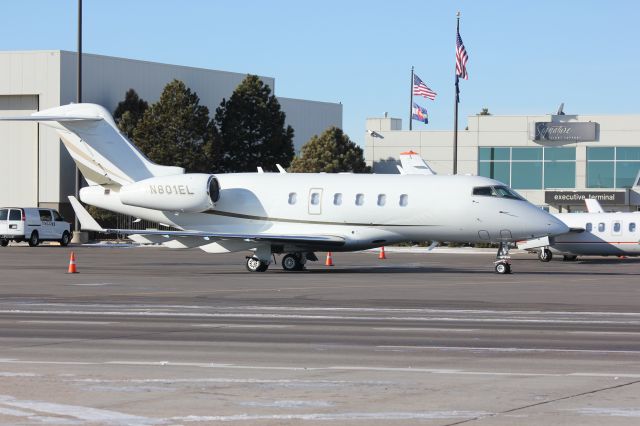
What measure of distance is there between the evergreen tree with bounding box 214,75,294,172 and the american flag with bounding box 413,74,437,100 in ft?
49.4

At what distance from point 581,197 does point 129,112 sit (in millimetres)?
28681

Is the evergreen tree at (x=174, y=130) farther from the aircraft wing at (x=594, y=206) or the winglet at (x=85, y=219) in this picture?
the winglet at (x=85, y=219)

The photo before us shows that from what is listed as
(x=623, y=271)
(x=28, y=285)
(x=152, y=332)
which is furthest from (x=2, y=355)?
(x=623, y=271)

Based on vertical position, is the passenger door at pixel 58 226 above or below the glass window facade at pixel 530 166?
below

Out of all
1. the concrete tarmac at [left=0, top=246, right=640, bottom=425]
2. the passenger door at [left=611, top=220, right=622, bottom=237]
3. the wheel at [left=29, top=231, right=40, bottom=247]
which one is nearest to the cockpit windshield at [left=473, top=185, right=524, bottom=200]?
the concrete tarmac at [left=0, top=246, right=640, bottom=425]

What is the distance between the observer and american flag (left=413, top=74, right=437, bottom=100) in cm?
6612

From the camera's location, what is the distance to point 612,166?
6956 cm

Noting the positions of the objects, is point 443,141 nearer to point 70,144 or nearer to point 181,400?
point 70,144

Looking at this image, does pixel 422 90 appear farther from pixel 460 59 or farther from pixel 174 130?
pixel 174 130

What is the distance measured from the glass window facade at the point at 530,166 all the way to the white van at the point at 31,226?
27492mm

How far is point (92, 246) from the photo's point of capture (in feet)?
187

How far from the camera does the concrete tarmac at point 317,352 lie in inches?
400

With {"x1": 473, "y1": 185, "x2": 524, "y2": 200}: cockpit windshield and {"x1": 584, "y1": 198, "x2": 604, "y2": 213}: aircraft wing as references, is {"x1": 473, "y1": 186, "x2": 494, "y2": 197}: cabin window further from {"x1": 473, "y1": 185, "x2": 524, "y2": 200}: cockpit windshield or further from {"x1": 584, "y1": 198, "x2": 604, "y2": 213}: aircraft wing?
{"x1": 584, "y1": 198, "x2": 604, "y2": 213}: aircraft wing

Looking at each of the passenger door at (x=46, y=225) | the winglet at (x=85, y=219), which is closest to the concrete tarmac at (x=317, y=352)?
the winglet at (x=85, y=219)
